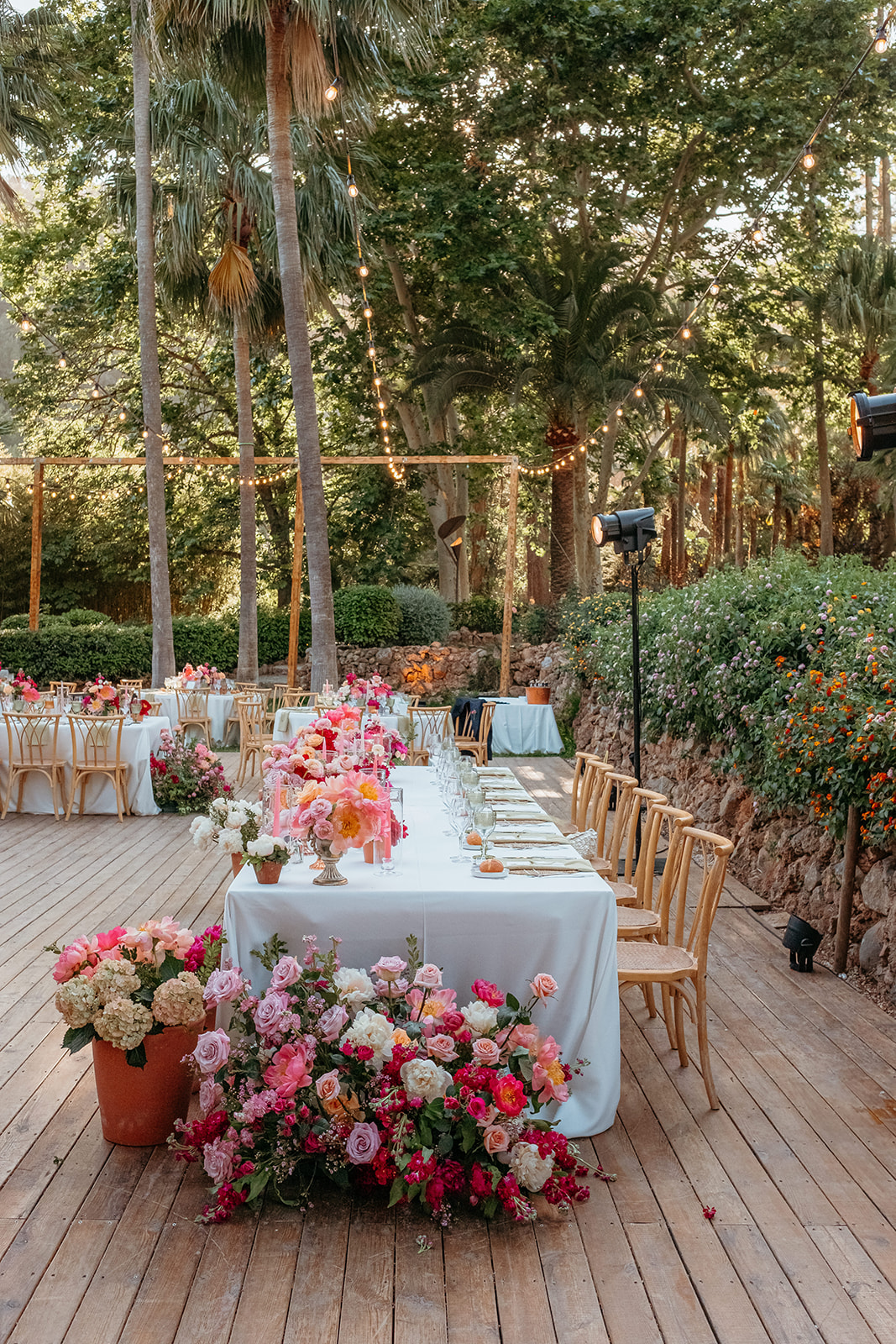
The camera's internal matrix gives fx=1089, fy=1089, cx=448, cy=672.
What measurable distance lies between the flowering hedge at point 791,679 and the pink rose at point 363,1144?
257cm

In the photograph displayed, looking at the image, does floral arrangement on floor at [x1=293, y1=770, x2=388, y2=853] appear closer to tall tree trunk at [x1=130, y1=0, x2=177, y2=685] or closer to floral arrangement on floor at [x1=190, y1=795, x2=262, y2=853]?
floral arrangement on floor at [x1=190, y1=795, x2=262, y2=853]

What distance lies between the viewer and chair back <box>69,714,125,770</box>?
8.79 metres

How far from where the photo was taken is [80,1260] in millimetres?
2693

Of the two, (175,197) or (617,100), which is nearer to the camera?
(175,197)

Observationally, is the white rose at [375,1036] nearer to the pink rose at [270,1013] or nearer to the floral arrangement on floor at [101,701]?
the pink rose at [270,1013]

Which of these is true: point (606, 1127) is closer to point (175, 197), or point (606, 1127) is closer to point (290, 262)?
point (290, 262)

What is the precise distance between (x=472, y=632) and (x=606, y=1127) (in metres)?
15.2

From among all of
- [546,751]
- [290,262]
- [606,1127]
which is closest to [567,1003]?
[606,1127]

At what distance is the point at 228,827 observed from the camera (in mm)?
3582

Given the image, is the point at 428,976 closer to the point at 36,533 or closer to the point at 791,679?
the point at 791,679

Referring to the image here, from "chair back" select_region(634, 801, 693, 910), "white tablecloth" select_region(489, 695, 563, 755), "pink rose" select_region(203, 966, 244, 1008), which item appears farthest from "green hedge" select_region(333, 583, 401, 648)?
"pink rose" select_region(203, 966, 244, 1008)

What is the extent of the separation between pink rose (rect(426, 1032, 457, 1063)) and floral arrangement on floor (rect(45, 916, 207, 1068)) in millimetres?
734

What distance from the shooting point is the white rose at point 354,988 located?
308 centimetres

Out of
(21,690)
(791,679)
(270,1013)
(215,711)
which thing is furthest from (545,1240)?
(215,711)
